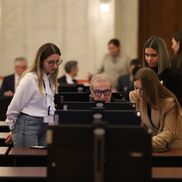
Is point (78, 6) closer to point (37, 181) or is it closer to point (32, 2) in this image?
point (32, 2)

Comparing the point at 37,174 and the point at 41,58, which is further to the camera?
the point at 41,58

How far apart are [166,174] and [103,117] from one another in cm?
64

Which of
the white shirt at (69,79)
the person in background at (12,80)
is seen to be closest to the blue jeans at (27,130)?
the person in background at (12,80)

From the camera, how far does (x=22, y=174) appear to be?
4.56 meters

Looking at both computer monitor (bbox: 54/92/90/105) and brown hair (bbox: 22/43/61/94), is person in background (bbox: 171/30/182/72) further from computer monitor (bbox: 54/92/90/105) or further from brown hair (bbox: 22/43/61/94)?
brown hair (bbox: 22/43/61/94)

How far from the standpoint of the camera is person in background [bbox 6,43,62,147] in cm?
587

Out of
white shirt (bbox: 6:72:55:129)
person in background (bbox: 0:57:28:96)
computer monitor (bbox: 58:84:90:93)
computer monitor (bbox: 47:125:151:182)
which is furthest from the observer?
person in background (bbox: 0:57:28:96)

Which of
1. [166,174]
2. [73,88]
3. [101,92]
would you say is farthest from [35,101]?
[166,174]

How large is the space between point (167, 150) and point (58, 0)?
25.1ft

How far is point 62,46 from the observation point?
12.6 meters

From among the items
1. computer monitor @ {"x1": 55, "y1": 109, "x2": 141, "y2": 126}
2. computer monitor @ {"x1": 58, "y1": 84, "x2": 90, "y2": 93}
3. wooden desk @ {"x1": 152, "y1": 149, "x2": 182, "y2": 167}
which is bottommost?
wooden desk @ {"x1": 152, "y1": 149, "x2": 182, "y2": 167}

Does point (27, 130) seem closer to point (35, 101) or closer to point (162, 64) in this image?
point (35, 101)

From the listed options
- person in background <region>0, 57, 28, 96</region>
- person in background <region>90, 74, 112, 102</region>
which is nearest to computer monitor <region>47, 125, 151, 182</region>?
person in background <region>90, 74, 112, 102</region>

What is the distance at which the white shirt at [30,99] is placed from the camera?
231 inches
